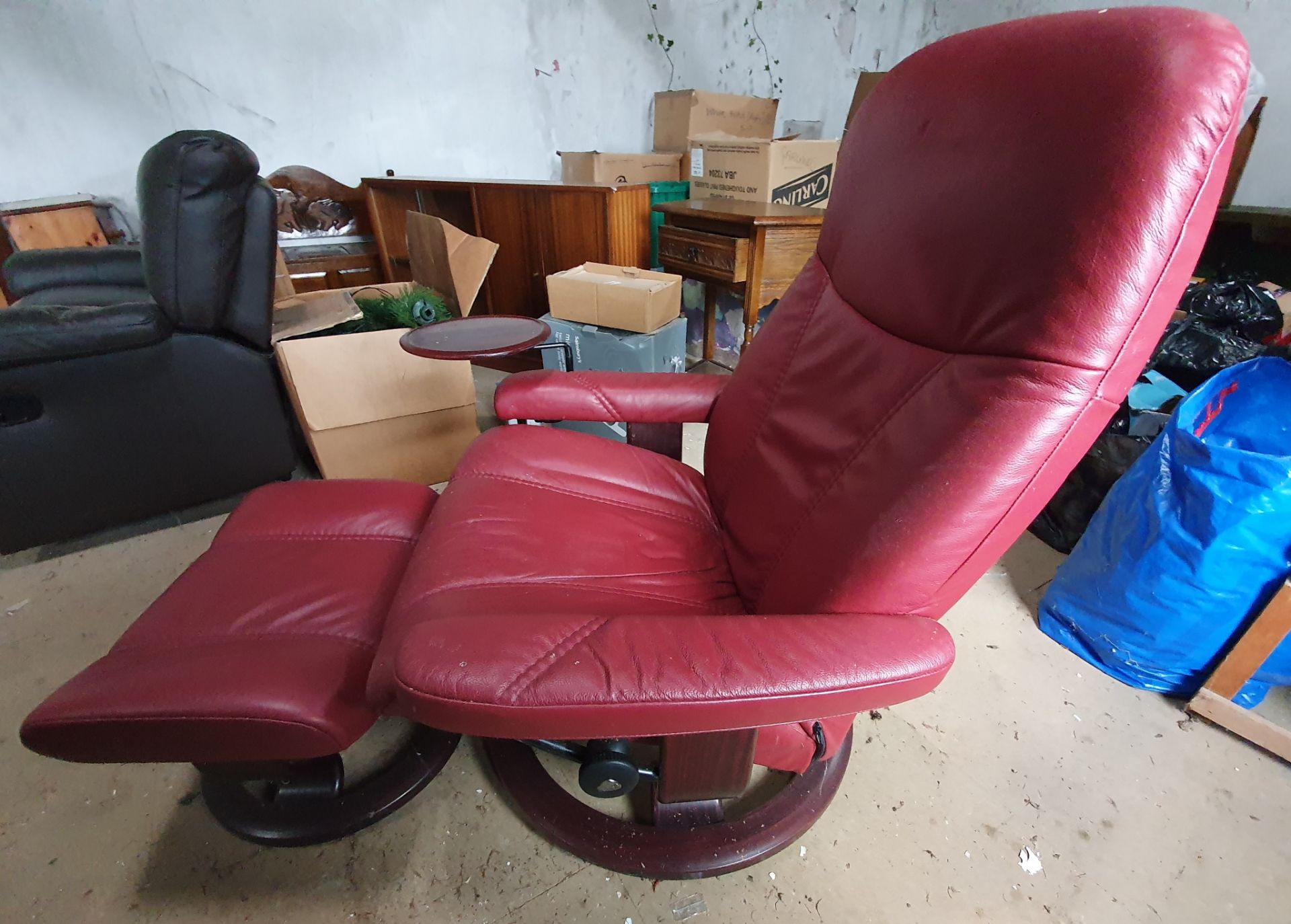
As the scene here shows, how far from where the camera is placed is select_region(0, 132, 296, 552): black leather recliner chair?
1.25 m

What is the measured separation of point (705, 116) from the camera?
2590 mm

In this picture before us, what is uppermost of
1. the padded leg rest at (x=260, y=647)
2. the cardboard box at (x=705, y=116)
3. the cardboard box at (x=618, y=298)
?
the cardboard box at (x=705, y=116)

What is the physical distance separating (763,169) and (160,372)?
2.02 meters

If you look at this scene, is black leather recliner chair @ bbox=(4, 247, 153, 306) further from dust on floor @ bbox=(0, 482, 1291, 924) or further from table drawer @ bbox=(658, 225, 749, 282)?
table drawer @ bbox=(658, 225, 749, 282)

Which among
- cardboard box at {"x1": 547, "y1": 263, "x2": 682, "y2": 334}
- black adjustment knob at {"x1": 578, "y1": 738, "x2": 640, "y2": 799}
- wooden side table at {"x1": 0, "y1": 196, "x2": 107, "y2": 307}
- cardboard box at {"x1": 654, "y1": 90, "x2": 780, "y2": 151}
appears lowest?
black adjustment knob at {"x1": 578, "y1": 738, "x2": 640, "y2": 799}

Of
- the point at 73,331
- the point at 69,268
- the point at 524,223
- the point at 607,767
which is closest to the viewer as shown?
the point at 607,767

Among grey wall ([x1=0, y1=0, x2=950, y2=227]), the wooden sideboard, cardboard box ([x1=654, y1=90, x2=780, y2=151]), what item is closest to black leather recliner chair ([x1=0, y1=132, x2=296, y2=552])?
the wooden sideboard

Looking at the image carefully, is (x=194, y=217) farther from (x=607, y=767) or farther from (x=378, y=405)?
(x=607, y=767)

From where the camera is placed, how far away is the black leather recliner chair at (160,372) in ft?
4.10

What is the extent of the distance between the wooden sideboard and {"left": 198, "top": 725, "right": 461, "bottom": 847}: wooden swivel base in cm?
171

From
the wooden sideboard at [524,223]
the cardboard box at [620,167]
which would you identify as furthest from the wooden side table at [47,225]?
the cardboard box at [620,167]

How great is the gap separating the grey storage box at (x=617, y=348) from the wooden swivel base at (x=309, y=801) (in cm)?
98

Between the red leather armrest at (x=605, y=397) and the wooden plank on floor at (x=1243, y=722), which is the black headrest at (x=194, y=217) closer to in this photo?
the red leather armrest at (x=605, y=397)

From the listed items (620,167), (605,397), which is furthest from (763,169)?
(605,397)
